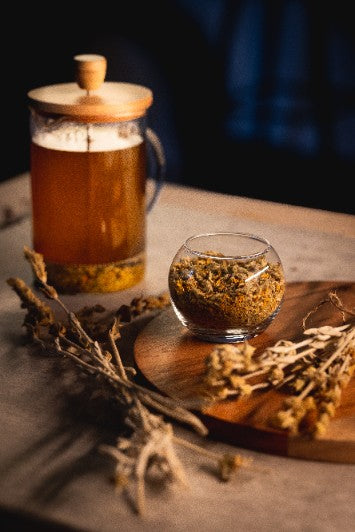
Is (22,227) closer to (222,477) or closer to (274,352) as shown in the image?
(274,352)

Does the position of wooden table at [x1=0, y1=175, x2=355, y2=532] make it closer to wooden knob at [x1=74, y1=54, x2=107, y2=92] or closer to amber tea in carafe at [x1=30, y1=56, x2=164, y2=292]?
amber tea in carafe at [x1=30, y1=56, x2=164, y2=292]

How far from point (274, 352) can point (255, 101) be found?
218 centimetres

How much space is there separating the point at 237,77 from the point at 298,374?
225cm

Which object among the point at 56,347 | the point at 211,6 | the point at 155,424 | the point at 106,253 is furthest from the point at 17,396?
the point at 211,6

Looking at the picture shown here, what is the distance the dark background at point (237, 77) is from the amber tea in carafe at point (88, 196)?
1.56 m

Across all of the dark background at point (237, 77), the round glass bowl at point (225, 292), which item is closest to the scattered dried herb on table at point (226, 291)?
the round glass bowl at point (225, 292)

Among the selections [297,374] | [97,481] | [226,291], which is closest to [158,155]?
[226,291]

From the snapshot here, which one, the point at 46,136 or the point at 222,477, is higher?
the point at 46,136

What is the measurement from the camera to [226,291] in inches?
35.1

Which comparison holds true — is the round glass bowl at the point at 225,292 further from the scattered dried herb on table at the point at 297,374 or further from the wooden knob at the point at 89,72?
the wooden knob at the point at 89,72

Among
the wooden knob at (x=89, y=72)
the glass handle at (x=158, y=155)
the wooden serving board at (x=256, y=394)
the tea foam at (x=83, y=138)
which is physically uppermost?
the wooden knob at (x=89, y=72)

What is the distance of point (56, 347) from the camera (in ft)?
2.91

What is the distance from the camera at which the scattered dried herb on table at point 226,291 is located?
89cm

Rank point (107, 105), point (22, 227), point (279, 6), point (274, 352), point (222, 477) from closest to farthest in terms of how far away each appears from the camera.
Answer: point (222, 477) → point (274, 352) → point (107, 105) → point (22, 227) → point (279, 6)
